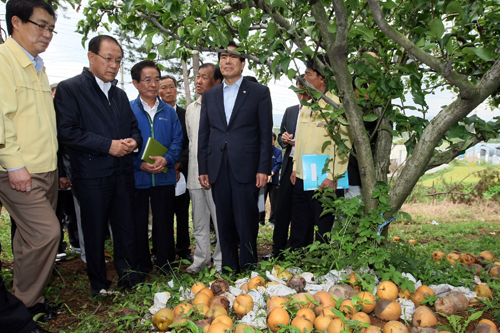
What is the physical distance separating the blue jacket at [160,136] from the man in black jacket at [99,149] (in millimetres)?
258

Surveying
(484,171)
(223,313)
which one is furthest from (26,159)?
(484,171)

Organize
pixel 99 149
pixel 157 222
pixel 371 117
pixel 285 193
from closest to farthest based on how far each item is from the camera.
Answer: pixel 371 117 → pixel 99 149 → pixel 157 222 → pixel 285 193

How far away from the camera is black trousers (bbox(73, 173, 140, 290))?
2.95m

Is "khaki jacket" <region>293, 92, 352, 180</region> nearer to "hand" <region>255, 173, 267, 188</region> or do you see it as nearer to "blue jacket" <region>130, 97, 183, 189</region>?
"hand" <region>255, 173, 267, 188</region>

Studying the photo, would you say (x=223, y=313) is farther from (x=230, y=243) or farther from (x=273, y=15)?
(x=273, y=15)

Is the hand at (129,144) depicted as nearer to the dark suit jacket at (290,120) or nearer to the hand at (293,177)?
the hand at (293,177)

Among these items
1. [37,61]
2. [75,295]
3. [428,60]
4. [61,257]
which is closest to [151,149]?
[37,61]

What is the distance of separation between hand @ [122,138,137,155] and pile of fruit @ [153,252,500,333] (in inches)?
51.2

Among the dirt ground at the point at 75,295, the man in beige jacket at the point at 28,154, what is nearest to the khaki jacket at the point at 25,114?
the man in beige jacket at the point at 28,154

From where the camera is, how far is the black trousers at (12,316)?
2113mm

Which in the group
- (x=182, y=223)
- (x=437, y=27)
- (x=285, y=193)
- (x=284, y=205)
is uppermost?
(x=437, y=27)

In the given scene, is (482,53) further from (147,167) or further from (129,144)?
(147,167)

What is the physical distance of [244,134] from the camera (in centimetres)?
326

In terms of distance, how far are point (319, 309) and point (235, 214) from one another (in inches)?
53.7
